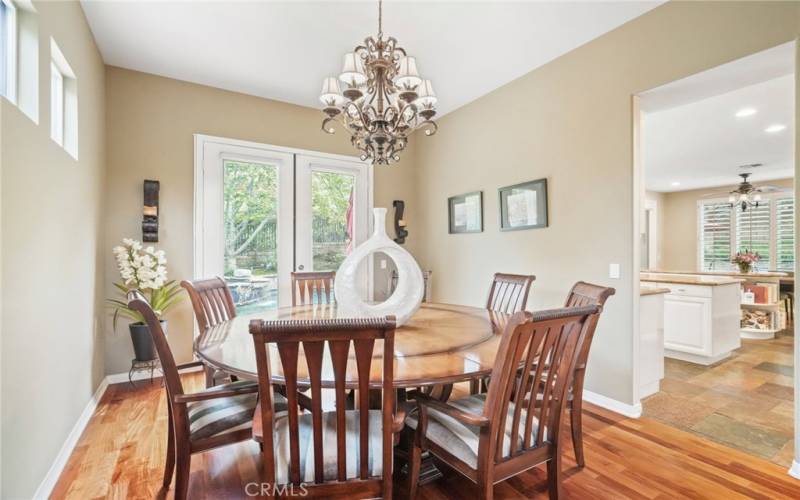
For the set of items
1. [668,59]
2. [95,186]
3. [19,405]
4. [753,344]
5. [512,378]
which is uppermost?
[668,59]

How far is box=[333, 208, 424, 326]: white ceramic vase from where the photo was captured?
6.73 ft

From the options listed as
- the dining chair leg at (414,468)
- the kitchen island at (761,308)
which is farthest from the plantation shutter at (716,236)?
the dining chair leg at (414,468)

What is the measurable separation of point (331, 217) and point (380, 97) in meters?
2.26

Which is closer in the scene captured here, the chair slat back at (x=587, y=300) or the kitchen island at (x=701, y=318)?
the chair slat back at (x=587, y=300)

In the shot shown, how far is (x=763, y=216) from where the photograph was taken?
7266 millimetres

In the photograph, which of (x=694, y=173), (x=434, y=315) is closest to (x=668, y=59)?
(x=434, y=315)

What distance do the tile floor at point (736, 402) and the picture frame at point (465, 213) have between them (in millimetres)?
2185

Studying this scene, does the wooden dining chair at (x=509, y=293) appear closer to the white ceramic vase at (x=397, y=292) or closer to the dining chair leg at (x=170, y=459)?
the white ceramic vase at (x=397, y=292)

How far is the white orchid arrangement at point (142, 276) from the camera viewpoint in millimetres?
3078

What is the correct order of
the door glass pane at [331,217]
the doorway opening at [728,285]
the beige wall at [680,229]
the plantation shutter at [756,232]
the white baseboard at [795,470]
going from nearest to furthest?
the white baseboard at [795,470] → the doorway opening at [728,285] → the door glass pane at [331,217] → the plantation shutter at [756,232] → the beige wall at [680,229]

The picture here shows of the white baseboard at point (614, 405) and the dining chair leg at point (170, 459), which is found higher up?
the dining chair leg at point (170, 459)

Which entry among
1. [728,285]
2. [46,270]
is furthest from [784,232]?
[46,270]

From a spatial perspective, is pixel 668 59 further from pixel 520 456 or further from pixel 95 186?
pixel 95 186

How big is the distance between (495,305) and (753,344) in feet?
13.8
